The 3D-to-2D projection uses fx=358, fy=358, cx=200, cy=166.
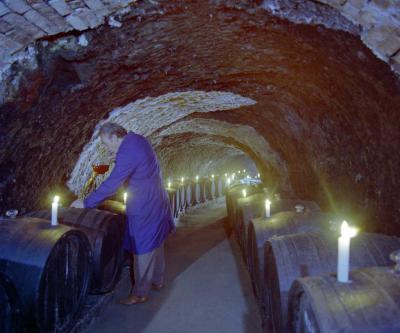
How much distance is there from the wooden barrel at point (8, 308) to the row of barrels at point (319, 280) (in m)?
1.49

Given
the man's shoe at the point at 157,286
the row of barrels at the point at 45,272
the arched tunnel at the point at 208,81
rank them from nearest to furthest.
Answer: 1. the row of barrels at the point at 45,272
2. the arched tunnel at the point at 208,81
3. the man's shoe at the point at 157,286

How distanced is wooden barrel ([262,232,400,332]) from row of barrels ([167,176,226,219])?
20.5 feet

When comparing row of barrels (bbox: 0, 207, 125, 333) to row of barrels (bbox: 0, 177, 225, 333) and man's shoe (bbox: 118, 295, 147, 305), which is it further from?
man's shoe (bbox: 118, 295, 147, 305)

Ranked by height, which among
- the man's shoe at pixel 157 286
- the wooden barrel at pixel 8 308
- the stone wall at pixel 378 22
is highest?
the stone wall at pixel 378 22

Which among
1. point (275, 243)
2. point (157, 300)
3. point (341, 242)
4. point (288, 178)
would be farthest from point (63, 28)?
point (288, 178)

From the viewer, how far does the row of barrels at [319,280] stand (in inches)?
57.3

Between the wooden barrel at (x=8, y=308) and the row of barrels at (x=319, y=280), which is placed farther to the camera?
the wooden barrel at (x=8, y=308)

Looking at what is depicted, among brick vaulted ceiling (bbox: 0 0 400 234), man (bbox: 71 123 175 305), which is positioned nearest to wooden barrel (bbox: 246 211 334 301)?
brick vaulted ceiling (bbox: 0 0 400 234)

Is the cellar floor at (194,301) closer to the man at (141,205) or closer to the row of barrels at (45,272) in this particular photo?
the man at (141,205)

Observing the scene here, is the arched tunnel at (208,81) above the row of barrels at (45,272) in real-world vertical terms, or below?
above

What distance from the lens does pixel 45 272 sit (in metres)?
2.35

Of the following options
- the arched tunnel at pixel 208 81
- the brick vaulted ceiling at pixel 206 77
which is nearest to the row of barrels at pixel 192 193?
the arched tunnel at pixel 208 81

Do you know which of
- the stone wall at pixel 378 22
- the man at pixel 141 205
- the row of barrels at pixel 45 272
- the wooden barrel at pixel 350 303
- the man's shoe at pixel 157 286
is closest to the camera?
the wooden barrel at pixel 350 303

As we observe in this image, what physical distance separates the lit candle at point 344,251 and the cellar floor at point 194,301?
5.34ft
